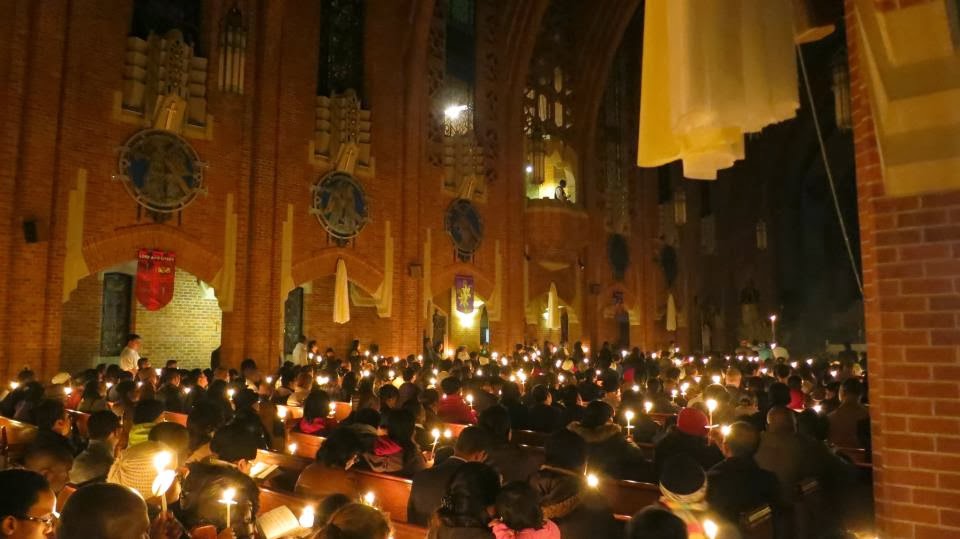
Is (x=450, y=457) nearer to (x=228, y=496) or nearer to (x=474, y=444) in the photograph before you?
(x=474, y=444)

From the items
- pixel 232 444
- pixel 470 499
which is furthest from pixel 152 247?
pixel 470 499

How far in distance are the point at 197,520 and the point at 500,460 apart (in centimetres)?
208

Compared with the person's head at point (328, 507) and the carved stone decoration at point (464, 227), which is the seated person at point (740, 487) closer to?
the person's head at point (328, 507)

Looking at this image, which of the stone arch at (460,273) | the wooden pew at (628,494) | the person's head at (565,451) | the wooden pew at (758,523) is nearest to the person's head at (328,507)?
the person's head at (565,451)

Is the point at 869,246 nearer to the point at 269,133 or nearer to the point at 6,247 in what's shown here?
the point at 6,247

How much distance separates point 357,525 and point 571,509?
1.66 meters

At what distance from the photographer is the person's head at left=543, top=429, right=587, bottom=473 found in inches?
207

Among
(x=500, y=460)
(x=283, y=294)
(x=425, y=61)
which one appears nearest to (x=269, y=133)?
(x=283, y=294)

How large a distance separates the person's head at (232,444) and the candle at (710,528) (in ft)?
9.92

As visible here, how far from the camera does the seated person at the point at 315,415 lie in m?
7.84

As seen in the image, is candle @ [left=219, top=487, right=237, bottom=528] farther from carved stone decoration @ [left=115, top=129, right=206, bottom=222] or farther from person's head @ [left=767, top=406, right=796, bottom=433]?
carved stone decoration @ [left=115, top=129, right=206, bottom=222]

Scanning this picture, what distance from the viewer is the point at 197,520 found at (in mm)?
3822

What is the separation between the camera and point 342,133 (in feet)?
55.5

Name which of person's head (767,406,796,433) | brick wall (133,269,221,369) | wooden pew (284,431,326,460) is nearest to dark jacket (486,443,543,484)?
person's head (767,406,796,433)
